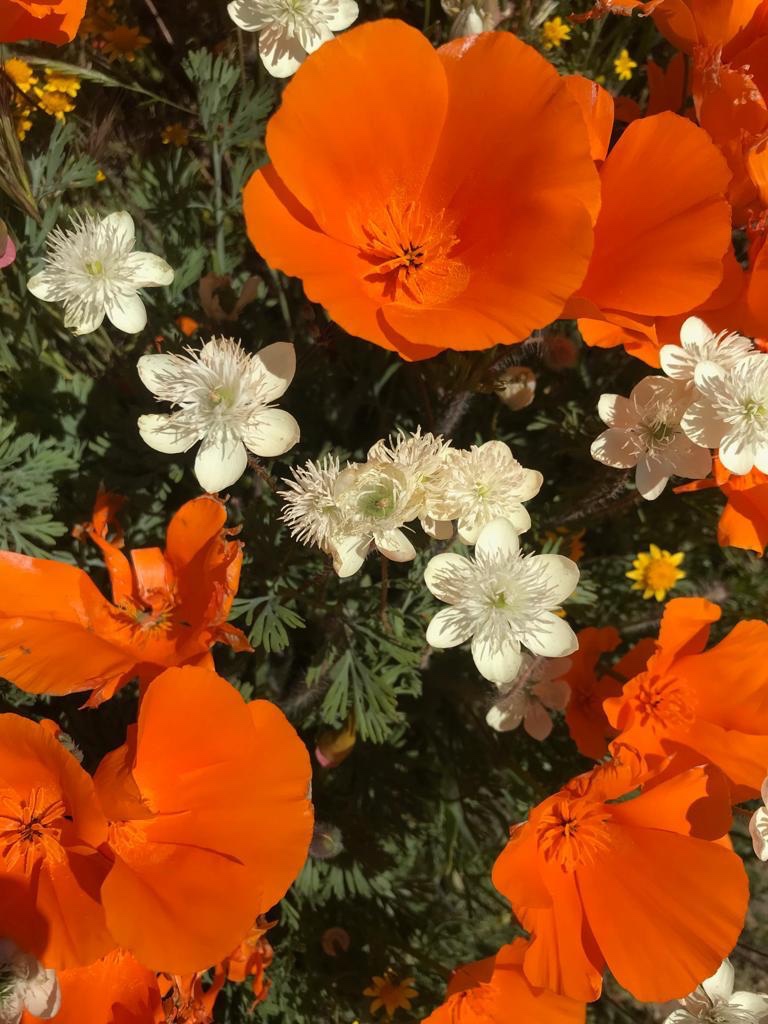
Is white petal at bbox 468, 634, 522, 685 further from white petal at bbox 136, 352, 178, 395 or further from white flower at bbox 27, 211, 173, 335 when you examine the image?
white flower at bbox 27, 211, 173, 335

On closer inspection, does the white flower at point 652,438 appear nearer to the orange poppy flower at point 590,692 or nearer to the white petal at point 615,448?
the white petal at point 615,448

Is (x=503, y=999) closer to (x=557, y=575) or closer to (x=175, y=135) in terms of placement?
(x=557, y=575)

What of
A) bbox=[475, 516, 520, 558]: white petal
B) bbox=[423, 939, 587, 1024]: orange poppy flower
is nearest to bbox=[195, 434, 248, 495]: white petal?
bbox=[475, 516, 520, 558]: white petal

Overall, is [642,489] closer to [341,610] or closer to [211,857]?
[341,610]

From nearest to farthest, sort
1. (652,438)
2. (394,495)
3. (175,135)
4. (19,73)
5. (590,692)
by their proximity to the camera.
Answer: (394,495) → (652,438) → (590,692) → (19,73) → (175,135)

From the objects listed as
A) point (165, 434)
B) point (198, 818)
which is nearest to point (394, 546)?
point (165, 434)

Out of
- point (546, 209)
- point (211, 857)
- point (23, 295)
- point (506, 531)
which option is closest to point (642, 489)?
point (506, 531)
